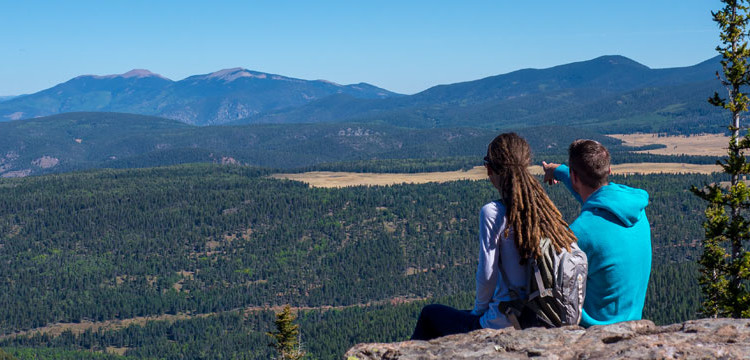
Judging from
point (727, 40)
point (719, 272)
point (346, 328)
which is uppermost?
point (727, 40)

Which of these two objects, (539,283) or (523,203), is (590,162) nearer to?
(523,203)

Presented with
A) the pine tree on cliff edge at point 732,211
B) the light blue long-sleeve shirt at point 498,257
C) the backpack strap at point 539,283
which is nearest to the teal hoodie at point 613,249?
the backpack strap at point 539,283

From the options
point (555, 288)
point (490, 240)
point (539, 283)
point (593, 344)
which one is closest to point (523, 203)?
point (490, 240)

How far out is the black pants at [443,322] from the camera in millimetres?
15289

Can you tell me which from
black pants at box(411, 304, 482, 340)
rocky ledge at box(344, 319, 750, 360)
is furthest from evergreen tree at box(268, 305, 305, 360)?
rocky ledge at box(344, 319, 750, 360)

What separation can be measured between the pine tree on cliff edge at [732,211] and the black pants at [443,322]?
24900 mm

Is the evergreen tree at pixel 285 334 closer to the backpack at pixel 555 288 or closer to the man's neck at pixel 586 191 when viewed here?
the man's neck at pixel 586 191

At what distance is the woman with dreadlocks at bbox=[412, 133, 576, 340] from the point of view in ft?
45.8

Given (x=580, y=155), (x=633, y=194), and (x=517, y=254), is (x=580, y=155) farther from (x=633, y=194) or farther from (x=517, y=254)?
(x=517, y=254)

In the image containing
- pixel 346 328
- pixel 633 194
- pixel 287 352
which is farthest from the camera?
pixel 346 328

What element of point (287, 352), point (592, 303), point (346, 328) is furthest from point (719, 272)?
point (346, 328)

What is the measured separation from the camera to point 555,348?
1342 centimetres

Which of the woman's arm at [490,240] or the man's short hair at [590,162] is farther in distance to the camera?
the man's short hair at [590,162]

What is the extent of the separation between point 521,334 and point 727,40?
34.3 meters
